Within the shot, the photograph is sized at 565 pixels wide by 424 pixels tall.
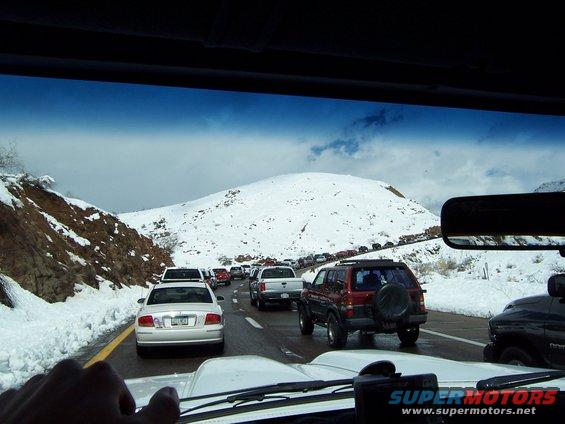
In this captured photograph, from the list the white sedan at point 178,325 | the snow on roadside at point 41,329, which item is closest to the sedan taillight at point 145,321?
the white sedan at point 178,325

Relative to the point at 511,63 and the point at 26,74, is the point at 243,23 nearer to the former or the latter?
the point at 26,74

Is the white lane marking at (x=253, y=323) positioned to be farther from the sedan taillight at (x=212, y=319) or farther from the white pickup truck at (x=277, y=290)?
the sedan taillight at (x=212, y=319)

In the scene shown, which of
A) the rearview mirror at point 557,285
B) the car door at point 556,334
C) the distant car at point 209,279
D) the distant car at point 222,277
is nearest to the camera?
the rearview mirror at point 557,285

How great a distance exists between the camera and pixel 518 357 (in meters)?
6.91

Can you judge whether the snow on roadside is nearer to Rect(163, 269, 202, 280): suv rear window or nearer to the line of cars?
the line of cars

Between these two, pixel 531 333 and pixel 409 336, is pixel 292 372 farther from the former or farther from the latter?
pixel 409 336

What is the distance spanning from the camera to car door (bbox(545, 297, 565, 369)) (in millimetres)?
6219

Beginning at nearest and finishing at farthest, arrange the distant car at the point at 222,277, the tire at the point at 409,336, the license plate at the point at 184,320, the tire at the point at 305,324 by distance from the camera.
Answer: the license plate at the point at 184,320
the tire at the point at 409,336
the tire at the point at 305,324
the distant car at the point at 222,277

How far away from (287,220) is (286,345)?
4915 inches

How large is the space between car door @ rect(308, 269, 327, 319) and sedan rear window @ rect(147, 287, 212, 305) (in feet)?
8.14

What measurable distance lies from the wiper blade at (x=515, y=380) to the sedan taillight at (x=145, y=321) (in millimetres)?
8532

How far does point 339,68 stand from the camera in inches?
159

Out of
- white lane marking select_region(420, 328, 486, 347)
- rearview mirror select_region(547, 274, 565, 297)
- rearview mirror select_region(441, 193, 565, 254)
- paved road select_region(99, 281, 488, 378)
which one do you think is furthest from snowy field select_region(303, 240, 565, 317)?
rearview mirror select_region(441, 193, 565, 254)

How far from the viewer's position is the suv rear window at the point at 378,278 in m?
11.3
